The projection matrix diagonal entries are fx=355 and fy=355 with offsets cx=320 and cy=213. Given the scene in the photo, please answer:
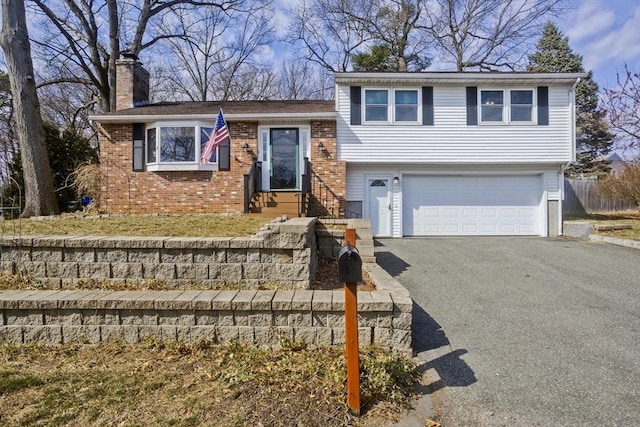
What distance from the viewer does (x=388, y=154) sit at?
36.1 ft

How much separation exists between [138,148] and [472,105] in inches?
412

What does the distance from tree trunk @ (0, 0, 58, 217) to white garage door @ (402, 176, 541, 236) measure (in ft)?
33.3

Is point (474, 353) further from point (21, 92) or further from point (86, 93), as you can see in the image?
point (86, 93)

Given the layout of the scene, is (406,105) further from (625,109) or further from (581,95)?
(581,95)

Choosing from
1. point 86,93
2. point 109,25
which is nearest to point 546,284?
point 109,25

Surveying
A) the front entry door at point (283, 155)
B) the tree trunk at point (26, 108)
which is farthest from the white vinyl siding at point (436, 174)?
the tree trunk at point (26, 108)

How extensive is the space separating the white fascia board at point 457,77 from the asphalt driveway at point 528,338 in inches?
238

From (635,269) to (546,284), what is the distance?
8.02ft

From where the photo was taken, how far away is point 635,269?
662 cm

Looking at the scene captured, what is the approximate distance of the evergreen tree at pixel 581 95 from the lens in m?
23.5

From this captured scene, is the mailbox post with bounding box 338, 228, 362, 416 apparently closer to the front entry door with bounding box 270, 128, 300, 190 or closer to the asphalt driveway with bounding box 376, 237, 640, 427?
the asphalt driveway with bounding box 376, 237, 640, 427

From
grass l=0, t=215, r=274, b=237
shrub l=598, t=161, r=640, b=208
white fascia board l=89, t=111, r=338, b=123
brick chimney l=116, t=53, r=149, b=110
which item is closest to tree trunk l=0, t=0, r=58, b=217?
white fascia board l=89, t=111, r=338, b=123

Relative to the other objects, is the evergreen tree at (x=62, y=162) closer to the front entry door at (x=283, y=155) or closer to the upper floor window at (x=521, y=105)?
the front entry door at (x=283, y=155)

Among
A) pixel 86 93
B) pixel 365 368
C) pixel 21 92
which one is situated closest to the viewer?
pixel 365 368
